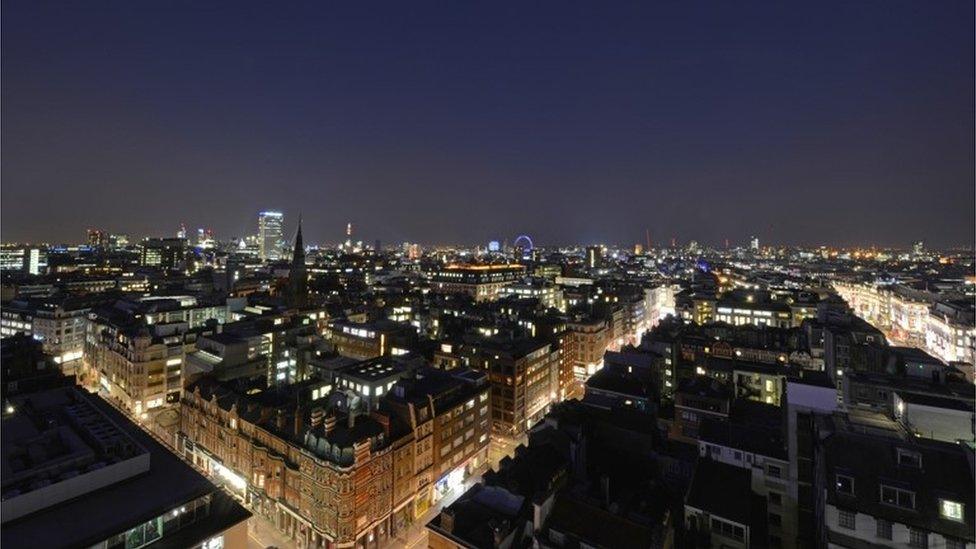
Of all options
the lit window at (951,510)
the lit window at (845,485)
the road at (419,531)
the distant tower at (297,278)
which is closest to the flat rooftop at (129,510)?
the road at (419,531)

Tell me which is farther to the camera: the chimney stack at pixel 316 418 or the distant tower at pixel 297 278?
the distant tower at pixel 297 278

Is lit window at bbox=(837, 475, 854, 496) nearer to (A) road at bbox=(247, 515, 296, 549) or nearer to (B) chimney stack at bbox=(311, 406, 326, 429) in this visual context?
(B) chimney stack at bbox=(311, 406, 326, 429)

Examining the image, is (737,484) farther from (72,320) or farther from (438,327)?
(72,320)

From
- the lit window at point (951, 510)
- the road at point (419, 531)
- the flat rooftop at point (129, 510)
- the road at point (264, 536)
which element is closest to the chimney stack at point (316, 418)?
the flat rooftop at point (129, 510)

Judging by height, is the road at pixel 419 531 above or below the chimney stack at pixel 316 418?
below

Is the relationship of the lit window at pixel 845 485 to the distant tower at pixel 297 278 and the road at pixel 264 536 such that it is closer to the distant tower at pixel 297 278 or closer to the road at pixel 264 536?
the road at pixel 264 536

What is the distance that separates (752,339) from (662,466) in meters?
50.9

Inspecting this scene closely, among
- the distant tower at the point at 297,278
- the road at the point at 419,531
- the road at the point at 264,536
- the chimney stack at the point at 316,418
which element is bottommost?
the road at the point at 264,536

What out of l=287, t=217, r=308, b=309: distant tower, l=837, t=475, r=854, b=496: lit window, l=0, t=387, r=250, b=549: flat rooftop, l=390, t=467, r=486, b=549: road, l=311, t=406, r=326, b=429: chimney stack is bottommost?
l=390, t=467, r=486, b=549: road

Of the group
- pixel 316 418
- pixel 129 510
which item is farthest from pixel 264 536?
pixel 129 510

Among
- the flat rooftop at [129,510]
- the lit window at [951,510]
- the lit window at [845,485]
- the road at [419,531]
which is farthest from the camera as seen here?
the road at [419,531]

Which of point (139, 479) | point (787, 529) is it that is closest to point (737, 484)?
point (787, 529)

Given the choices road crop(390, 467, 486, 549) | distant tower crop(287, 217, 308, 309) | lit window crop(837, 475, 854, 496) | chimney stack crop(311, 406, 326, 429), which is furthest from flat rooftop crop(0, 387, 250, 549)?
distant tower crop(287, 217, 308, 309)

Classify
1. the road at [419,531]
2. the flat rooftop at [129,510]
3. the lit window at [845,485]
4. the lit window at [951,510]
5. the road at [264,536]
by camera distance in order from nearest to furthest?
the lit window at [951,510] → the flat rooftop at [129,510] → the lit window at [845,485] → the road at [264,536] → the road at [419,531]
